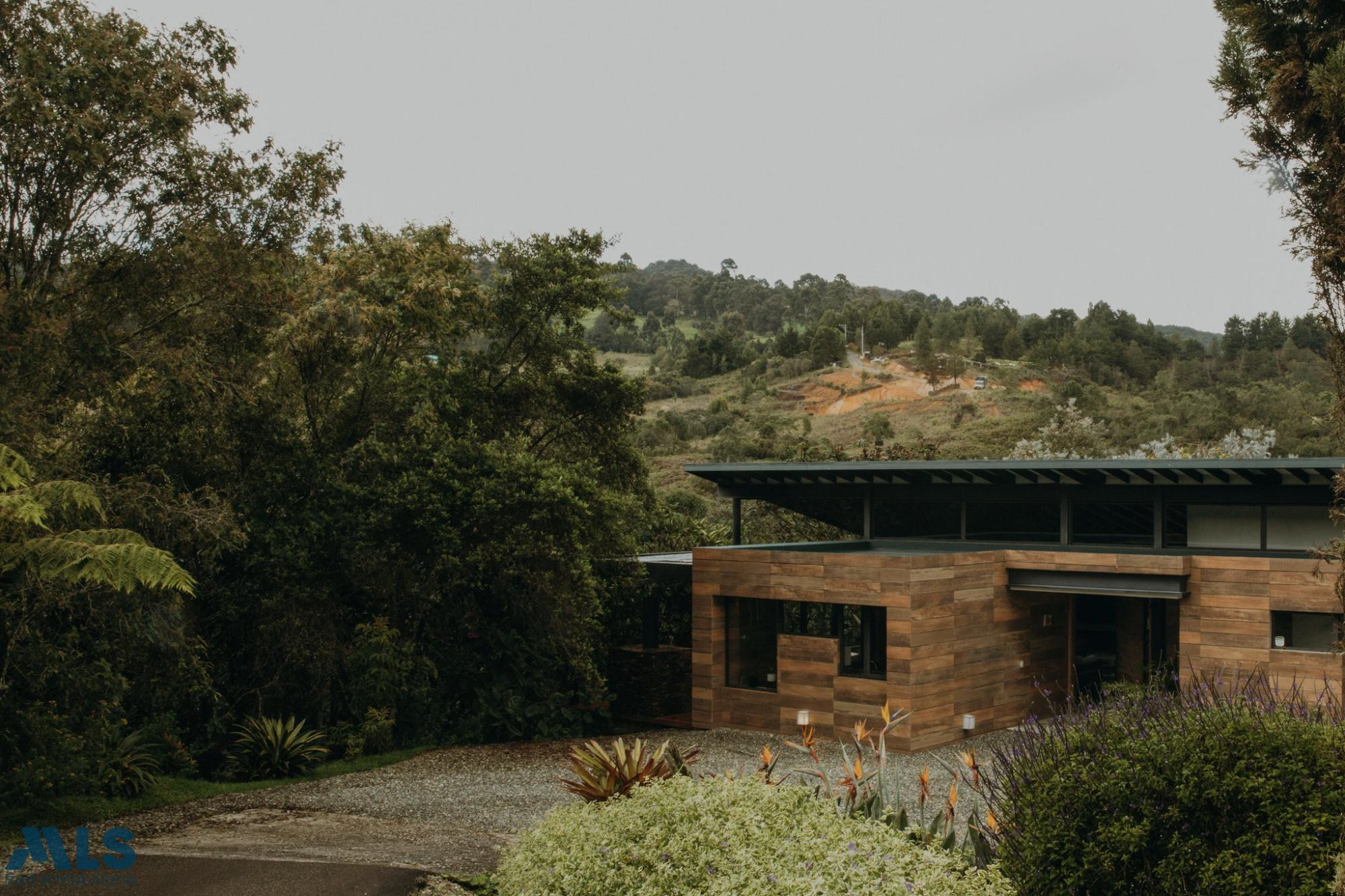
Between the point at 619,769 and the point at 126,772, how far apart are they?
20.4 ft

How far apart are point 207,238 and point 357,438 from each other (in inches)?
156

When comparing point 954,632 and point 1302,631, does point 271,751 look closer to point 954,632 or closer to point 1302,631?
point 954,632

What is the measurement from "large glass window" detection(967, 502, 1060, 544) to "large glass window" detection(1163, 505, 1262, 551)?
1.69 metres

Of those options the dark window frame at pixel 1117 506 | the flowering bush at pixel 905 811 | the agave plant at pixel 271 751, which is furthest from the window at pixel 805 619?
the flowering bush at pixel 905 811

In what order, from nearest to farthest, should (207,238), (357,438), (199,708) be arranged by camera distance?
(207,238)
(199,708)
(357,438)

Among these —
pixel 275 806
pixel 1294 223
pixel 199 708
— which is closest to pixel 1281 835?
pixel 1294 223

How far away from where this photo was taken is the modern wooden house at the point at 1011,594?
14258 millimetres

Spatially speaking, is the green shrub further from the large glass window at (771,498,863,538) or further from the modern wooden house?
the large glass window at (771,498,863,538)

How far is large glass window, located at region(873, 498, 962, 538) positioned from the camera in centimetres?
1794

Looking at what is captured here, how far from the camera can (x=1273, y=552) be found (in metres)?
15.1

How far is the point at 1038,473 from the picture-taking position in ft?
52.3

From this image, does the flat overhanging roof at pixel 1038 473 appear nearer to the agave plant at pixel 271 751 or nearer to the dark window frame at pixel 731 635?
the dark window frame at pixel 731 635

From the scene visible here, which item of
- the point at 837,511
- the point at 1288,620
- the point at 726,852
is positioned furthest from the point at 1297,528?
the point at 726,852

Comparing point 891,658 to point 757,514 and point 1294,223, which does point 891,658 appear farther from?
point 757,514
